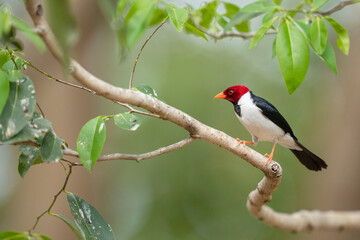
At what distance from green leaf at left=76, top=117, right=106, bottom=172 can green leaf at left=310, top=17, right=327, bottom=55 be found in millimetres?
1098

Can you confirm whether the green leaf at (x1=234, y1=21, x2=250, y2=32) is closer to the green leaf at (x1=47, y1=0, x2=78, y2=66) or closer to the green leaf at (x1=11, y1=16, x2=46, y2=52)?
the green leaf at (x1=11, y1=16, x2=46, y2=52)

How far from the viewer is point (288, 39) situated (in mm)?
2236

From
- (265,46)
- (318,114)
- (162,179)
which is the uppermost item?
(265,46)

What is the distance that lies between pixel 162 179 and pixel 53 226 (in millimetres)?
4771

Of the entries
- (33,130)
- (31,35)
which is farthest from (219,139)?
(31,35)

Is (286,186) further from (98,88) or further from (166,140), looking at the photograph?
(98,88)

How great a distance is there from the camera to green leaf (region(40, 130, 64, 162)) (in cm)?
192

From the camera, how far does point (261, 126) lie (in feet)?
11.4

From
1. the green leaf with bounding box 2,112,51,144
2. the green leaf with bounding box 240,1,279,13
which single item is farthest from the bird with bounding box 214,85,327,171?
the green leaf with bounding box 2,112,51,144

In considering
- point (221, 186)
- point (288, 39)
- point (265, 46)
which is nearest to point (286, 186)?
point (221, 186)

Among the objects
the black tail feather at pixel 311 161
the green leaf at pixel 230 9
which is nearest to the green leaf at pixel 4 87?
the green leaf at pixel 230 9

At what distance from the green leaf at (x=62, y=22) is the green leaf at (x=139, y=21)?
760mm

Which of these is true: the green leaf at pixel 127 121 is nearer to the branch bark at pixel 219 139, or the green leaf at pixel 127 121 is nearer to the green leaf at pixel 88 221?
the branch bark at pixel 219 139

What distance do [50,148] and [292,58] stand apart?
45.5 inches
